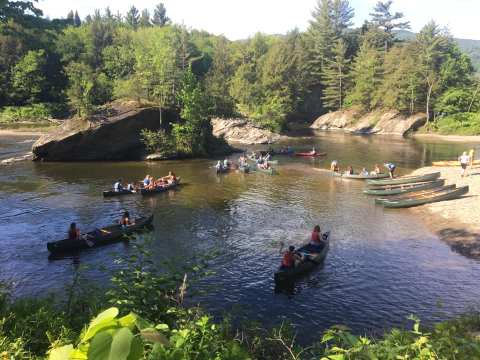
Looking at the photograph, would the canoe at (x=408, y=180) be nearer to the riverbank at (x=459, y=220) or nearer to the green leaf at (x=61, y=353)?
the riverbank at (x=459, y=220)

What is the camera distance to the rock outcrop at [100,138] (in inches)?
1938

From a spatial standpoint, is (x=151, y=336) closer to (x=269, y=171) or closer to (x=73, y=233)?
(x=73, y=233)

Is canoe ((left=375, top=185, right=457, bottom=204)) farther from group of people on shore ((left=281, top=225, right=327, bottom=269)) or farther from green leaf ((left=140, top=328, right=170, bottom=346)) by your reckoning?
green leaf ((left=140, top=328, right=170, bottom=346))

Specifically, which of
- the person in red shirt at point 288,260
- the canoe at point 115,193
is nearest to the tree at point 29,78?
the canoe at point 115,193

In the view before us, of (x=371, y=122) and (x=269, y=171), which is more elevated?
(x=371, y=122)

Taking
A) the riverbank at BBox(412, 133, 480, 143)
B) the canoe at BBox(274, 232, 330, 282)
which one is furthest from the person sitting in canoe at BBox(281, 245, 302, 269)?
the riverbank at BBox(412, 133, 480, 143)

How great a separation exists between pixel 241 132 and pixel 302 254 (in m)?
56.1

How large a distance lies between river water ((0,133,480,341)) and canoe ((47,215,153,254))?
73cm

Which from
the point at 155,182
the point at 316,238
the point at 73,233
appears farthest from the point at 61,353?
the point at 155,182

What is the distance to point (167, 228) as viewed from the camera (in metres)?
27.1

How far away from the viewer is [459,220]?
93.2 ft

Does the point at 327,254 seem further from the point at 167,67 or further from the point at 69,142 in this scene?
the point at 167,67

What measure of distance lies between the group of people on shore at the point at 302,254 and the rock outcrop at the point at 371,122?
241ft

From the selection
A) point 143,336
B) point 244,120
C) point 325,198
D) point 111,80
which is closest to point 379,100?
point 244,120
